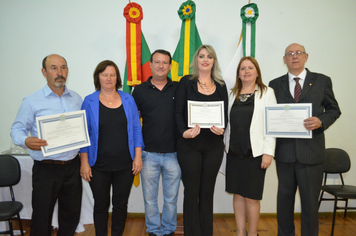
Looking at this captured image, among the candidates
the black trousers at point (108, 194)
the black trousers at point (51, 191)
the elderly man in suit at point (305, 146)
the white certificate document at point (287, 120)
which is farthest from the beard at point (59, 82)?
the elderly man in suit at point (305, 146)

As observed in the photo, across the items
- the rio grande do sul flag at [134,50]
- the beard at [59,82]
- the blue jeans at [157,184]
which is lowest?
the blue jeans at [157,184]

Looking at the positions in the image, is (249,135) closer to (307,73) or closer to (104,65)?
(307,73)

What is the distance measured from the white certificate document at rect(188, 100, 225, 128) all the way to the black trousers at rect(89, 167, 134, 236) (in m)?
0.77

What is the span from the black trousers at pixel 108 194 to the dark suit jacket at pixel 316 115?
1502 millimetres

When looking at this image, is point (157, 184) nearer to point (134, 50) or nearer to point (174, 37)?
point (134, 50)

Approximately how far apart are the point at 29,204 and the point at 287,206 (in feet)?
9.71

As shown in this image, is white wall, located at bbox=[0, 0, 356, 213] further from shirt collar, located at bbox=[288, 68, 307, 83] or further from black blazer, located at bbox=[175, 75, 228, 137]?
black blazer, located at bbox=[175, 75, 228, 137]

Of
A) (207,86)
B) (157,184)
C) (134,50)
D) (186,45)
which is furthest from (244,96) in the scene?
(134,50)

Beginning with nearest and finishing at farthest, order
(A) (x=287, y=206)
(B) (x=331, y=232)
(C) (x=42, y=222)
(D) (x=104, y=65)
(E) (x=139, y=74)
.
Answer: (C) (x=42, y=222), (D) (x=104, y=65), (A) (x=287, y=206), (B) (x=331, y=232), (E) (x=139, y=74)

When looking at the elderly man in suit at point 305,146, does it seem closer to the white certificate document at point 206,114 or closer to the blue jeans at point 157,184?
the white certificate document at point 206,114

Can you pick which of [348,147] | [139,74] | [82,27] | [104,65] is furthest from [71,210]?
[348,147]

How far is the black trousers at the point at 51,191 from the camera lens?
1.74m

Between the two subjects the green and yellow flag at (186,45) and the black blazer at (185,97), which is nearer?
the black blazer at (185,97)

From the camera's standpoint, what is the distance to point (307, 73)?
200 centimetres
